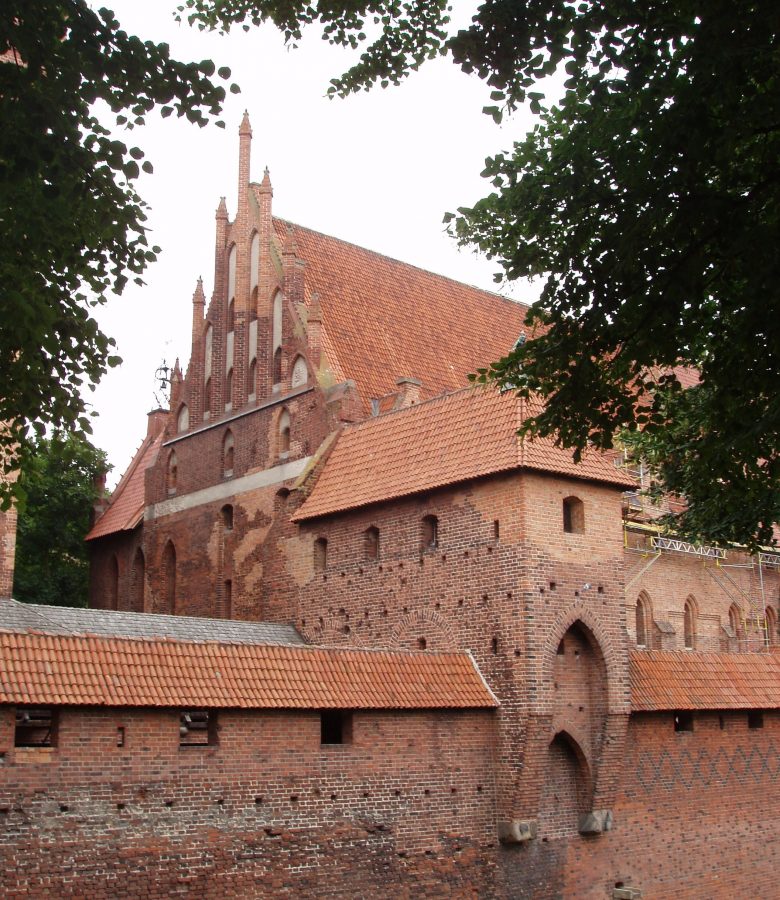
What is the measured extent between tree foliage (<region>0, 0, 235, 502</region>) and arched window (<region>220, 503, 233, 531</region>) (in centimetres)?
1493

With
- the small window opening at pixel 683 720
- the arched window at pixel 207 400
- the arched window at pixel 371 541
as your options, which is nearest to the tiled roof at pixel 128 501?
the arched window at pixel 207 400

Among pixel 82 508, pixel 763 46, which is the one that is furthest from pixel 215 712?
pixel 82 508

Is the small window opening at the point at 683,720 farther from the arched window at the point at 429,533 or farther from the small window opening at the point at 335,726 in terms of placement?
the small window opening at the point at 335,726

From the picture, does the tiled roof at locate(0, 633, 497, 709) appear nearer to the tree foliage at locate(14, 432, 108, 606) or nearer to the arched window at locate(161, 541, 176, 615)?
the arched window at locate(161, 541, 176, 615)

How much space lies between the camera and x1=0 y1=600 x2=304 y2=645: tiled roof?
2078cm

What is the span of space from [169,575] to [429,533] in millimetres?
9219

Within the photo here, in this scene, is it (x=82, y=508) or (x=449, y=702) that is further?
(x=82, y=508)

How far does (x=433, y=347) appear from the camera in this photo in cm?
2912

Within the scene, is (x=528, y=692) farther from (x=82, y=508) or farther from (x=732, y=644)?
(x=82, y=508)

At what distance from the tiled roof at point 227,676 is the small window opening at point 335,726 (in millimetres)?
448

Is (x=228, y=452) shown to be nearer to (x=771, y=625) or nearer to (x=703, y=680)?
(x=703, y=680)

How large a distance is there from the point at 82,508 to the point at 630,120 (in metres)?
26.2

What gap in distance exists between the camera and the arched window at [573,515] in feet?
68.2

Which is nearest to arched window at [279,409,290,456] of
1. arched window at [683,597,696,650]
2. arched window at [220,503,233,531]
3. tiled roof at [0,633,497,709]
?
arched window at [220,503,233,531]
